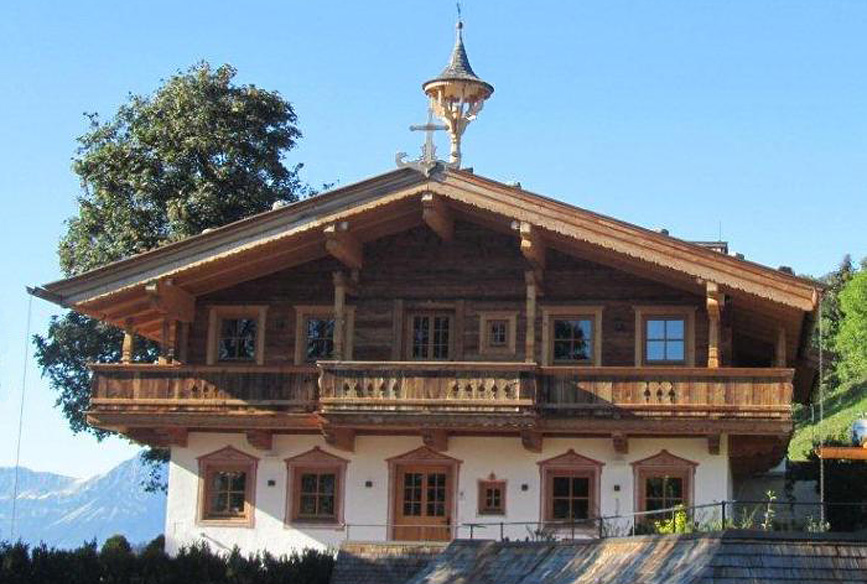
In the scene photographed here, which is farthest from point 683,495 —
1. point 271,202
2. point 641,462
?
point 271,202

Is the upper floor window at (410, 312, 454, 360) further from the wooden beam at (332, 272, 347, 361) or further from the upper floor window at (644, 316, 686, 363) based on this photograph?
the upper floor window at (644, 316, 686, 363)

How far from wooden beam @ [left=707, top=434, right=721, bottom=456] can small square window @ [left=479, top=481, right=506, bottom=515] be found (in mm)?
3929

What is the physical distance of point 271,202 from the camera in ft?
154

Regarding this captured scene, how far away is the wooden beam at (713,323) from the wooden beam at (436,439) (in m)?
5.11

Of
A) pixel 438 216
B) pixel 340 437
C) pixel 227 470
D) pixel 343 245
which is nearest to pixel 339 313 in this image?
pixel 343 245

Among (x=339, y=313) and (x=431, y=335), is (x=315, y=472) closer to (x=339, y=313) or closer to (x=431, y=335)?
(x=339, y=313)

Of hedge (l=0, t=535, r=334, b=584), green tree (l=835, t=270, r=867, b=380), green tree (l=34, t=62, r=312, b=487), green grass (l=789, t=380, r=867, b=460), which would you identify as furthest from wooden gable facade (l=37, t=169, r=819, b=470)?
green tree (l=835, t=270, r=867, b=380)

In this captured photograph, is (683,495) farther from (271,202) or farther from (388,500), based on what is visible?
(271,202)

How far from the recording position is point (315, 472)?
3453 cm

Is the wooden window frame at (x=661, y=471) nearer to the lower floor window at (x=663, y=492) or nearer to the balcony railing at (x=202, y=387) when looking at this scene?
the lower floor window at (x=663, y=492)

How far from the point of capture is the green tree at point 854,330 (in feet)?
262

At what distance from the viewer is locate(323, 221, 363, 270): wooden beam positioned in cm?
3356

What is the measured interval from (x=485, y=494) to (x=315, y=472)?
3354mm

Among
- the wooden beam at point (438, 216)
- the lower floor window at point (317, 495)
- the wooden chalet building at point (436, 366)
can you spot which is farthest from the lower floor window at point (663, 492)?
the wooden beam at point (438, 216)
